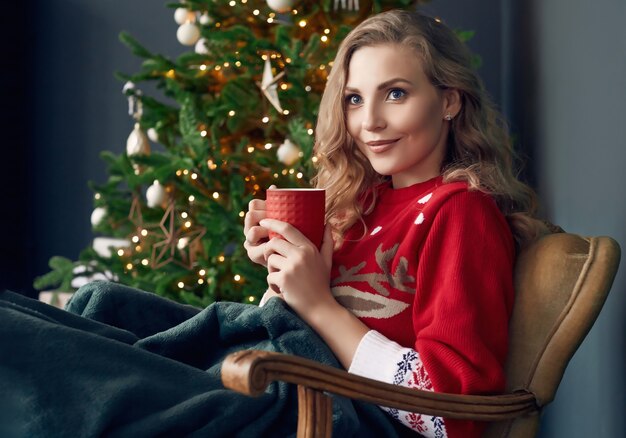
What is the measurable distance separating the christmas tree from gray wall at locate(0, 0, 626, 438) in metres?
0.70

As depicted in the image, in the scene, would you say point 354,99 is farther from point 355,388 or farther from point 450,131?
point 355,388

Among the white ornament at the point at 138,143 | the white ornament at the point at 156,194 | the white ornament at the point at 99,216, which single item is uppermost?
the white ornament at the point at 138,143

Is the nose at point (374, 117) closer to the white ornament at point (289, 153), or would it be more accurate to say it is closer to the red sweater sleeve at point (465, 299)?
the red sweater sleeve at point (465, 299)

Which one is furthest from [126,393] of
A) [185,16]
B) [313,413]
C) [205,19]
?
[185,16]

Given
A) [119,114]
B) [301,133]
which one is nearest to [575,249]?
[301,133]

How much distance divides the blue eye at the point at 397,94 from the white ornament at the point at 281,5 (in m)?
1.34

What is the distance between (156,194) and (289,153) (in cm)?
51

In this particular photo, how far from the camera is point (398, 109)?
1.50 meters

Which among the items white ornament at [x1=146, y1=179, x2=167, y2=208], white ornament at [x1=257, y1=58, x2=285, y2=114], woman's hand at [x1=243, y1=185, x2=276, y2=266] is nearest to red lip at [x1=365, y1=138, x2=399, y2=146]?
woman's hand at [x1=243, y1=185, x2=276, y2=266]

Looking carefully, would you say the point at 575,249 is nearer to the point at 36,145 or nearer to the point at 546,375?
the point at 546,375

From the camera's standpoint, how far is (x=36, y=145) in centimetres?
457

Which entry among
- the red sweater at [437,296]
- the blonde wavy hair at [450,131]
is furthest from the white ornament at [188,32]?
the red sweater at [437,296]

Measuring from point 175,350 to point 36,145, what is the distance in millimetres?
3477

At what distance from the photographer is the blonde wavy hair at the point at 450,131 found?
147cm
